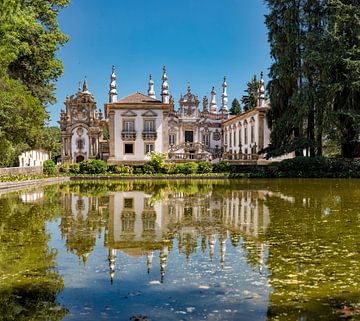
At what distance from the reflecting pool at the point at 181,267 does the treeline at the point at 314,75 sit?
19704 mm

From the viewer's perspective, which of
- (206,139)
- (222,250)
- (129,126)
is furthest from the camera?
(206,139)

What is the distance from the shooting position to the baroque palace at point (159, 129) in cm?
4084

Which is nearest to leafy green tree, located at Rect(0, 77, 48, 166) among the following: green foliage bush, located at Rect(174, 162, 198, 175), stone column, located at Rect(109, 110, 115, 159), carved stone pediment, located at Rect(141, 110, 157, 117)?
green foliage bush, located at Rect(174, 162, 198, 175)

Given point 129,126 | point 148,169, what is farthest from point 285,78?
point 129,126

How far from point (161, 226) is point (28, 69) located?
59.8 feet

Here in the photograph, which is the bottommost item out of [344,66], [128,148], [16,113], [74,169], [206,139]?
[74,169]

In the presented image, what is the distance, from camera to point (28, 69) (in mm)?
23609

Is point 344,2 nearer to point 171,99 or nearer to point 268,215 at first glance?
point 268,215

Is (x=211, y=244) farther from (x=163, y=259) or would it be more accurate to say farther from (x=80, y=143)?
(x=80, y=143)

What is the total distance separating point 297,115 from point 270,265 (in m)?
26.0

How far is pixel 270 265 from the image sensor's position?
17.7 feet

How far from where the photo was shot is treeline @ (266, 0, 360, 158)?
1078 inches

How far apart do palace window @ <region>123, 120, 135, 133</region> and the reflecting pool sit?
31.4 metres

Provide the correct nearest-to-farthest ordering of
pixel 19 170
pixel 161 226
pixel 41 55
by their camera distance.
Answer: pixel 161 226 → pixel 41 55 → pixel 19 170
